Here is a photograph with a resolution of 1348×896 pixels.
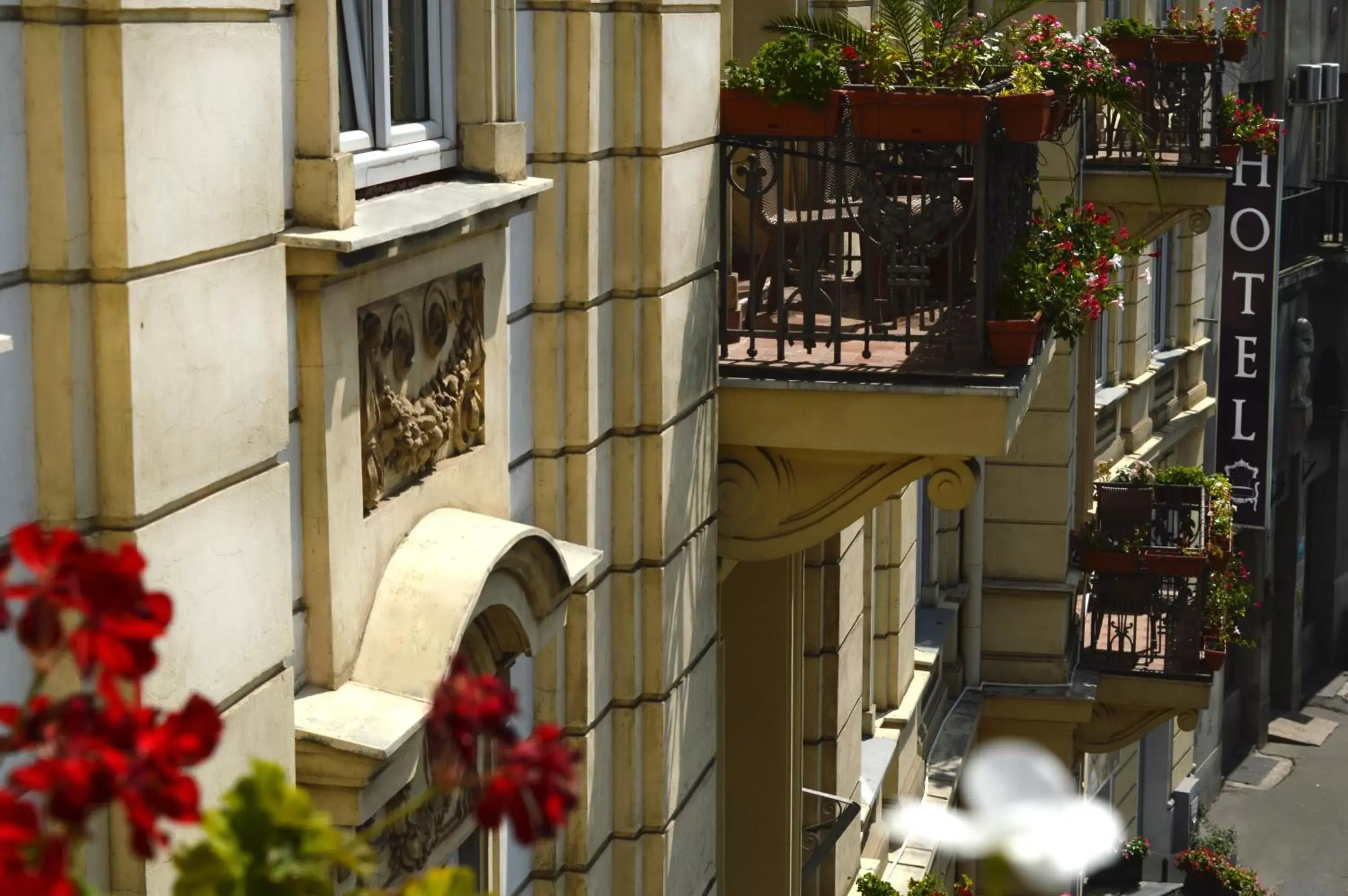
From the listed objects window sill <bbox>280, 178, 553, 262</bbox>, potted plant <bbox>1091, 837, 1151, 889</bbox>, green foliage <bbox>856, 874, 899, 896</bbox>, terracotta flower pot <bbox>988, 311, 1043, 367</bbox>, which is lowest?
potted plant <bbox>1091, 837, 1151, 889</bbox>

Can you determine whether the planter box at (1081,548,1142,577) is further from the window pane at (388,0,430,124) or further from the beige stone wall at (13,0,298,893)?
the beige stone wall at (13,0,298,893)

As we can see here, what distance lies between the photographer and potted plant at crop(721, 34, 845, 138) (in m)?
8.56

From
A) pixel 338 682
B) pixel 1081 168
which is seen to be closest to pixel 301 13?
pixel 338 682

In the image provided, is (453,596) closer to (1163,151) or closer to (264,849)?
(264,849)

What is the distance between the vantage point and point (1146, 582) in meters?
18.6

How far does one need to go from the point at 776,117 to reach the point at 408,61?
2.62 metres

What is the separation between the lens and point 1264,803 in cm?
2894

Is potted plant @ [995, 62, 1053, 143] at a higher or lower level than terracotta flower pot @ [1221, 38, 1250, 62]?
lower

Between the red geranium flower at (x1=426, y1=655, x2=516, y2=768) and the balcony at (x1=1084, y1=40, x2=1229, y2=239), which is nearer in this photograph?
the red geranium flower at (x1=426, y1=655, x2=516, y2=768)

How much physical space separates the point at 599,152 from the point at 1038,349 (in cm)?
257

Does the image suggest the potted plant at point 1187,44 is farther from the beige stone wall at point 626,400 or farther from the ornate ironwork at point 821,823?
the beige stone wall at point 626,400

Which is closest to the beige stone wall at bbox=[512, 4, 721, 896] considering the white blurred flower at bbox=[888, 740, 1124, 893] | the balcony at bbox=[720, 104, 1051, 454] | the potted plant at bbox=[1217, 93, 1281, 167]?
the balcony at bbox=[720, 104, 1051, 454]

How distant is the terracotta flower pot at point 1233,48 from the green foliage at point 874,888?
8035 mm

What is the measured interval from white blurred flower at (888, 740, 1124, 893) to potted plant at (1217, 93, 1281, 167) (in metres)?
17.9
